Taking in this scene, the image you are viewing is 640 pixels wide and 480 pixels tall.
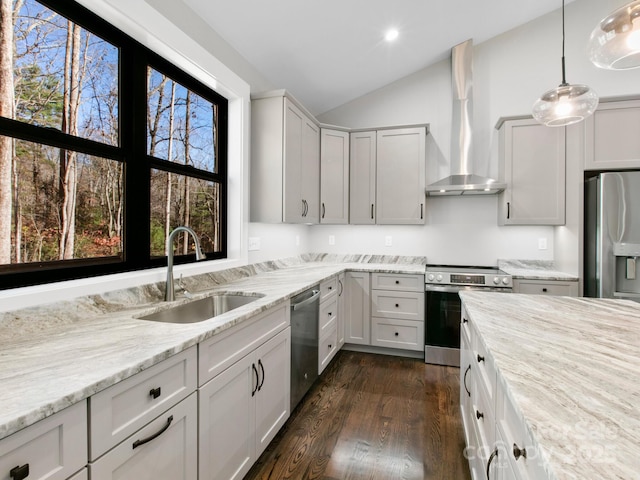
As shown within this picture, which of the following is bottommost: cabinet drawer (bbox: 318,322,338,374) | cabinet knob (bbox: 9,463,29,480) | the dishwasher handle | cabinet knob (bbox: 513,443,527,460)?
cabinet drawer (bbox: 318,322,338,374)

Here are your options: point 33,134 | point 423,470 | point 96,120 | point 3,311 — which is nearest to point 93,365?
point 3,311

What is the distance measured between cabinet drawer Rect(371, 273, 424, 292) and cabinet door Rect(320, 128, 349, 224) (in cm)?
78

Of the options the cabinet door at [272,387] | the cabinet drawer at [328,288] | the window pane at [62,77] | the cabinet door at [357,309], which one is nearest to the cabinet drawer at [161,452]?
the cabinet door at [272,387]

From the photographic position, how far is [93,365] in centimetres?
94

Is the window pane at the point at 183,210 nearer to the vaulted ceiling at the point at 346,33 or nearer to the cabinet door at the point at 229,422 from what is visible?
the cabinet door at the point at 229,422

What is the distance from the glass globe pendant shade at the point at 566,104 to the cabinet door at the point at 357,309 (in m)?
2.09

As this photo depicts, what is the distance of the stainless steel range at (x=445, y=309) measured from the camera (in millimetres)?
3143

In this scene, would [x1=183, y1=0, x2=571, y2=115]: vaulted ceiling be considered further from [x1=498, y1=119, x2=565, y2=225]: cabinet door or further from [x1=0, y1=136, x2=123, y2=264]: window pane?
[x1=0, y1=136, x2=123, y2=264]: window pane

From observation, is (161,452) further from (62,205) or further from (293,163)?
(293,163)

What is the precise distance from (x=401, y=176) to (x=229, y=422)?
2932 mm

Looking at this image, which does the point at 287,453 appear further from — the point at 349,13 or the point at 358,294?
the point at 349,13

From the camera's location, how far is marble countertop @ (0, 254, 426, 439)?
0.77 m

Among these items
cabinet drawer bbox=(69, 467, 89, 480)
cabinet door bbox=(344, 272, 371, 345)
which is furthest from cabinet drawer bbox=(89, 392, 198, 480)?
cabinet door bbox=(344, 272, 371, 345)

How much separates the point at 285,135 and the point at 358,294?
5.79 ft
